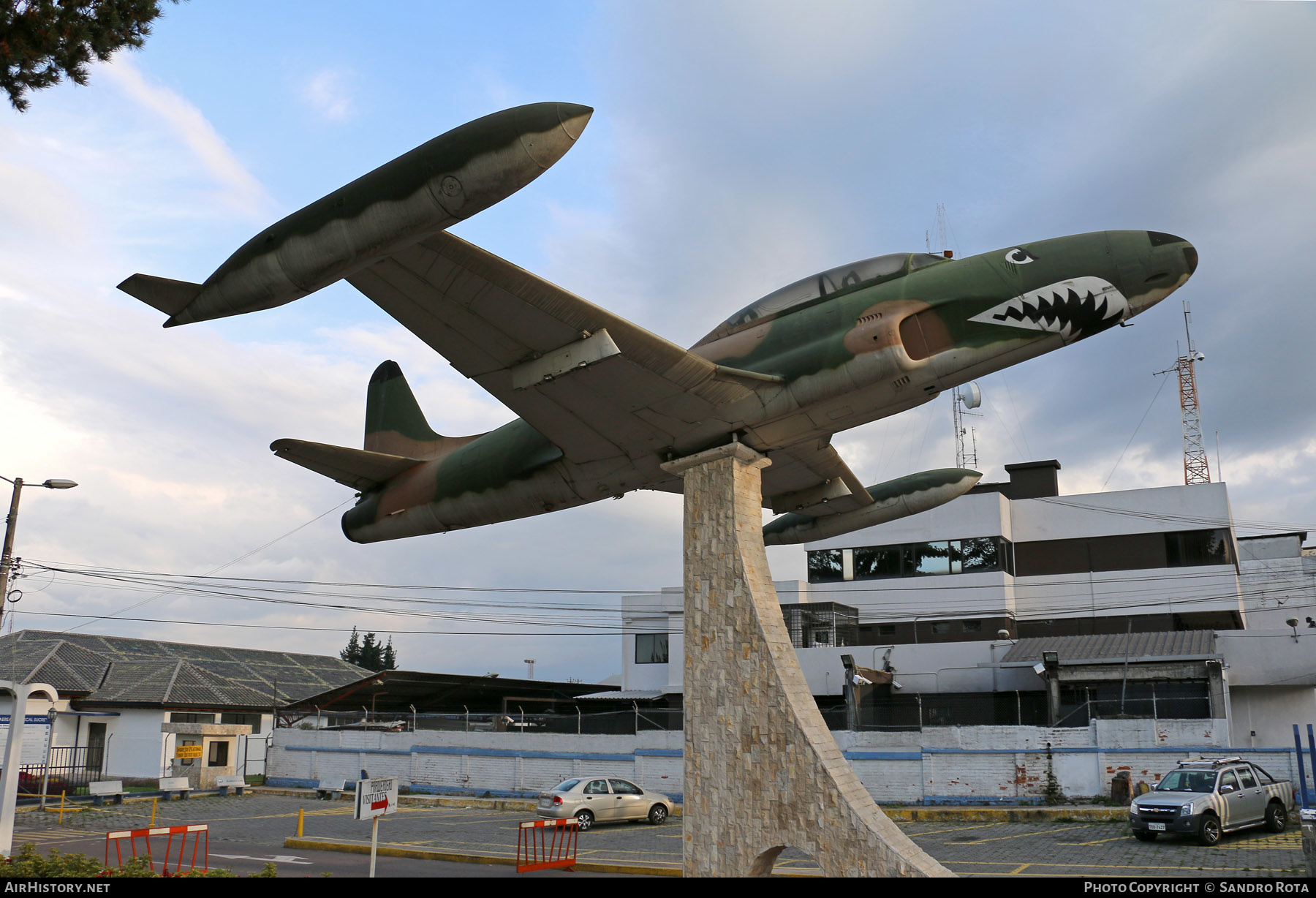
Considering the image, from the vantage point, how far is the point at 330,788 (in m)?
36.0

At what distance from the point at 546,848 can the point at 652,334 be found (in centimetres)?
1472

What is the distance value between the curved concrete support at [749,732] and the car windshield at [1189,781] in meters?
12.6

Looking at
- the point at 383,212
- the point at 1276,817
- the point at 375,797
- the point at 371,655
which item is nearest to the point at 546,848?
the point at 375,797

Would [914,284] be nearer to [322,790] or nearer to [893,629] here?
[322,790]

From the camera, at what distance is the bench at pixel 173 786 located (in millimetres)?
34844

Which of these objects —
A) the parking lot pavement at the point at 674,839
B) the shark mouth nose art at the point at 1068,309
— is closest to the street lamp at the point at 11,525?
the parking lot pavement at the point at 674,839

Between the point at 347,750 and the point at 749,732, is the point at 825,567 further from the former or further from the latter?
the point at 749,732

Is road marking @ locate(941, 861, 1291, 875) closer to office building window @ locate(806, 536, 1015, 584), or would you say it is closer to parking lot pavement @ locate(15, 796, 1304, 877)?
parking lot pavement @ locate(15, 796, 1304, 877)

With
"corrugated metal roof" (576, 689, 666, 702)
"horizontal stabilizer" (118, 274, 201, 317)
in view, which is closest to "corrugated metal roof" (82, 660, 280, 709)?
"corrugated metal roof" (576, 689, 666, 702)

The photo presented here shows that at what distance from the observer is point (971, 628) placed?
42344 millimetres

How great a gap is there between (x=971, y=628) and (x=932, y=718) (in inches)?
402

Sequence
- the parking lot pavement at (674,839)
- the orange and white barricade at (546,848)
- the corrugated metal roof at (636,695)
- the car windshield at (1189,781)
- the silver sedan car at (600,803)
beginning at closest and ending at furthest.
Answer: the parking lot pavement at (674,839) → the orange and white barricade at (546,848) → the car windshield at (1189,781) → the silver sedan car at (600,803) → the corrugated metal roof at (636,695)

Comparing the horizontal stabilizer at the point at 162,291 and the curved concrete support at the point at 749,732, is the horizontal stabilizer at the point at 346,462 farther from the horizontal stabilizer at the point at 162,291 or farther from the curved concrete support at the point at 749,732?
the curved concrete support at the point at 749,732

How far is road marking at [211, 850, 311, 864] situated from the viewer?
19656 mm
